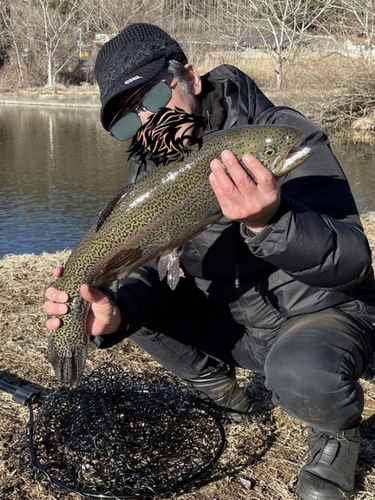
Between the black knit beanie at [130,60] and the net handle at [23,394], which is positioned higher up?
the black knit beanie at [130,60]

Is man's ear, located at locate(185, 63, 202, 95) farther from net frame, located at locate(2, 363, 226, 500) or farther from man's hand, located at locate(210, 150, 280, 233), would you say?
net frame, located at locate(2, 363, 226, 500)

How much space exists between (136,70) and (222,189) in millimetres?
1052

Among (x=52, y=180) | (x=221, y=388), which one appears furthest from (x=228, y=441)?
(x=52, y=180)

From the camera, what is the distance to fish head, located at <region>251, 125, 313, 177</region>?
87.8 inches

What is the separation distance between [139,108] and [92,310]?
0.98 m

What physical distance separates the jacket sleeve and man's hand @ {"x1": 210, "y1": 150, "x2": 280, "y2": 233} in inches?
4.3

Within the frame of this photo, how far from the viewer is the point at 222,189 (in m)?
2.08

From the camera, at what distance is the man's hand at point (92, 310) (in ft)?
8.46

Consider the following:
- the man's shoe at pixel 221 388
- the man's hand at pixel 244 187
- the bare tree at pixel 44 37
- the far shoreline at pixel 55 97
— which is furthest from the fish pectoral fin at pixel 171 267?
the bare tree at pixel 44 37

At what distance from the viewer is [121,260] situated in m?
2.55

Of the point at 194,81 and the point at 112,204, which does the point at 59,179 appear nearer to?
the point at 194,81

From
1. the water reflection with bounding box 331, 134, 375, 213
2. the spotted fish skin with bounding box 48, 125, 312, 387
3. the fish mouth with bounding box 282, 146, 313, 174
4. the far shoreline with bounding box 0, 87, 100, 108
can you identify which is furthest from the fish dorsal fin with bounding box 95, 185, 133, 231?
the far shoreline with bounding box 0, 87, 100, 108

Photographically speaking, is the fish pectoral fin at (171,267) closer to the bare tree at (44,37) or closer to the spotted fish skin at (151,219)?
the spotted fish skin at (151,219)

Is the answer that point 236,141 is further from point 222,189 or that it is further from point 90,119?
point 90,119
